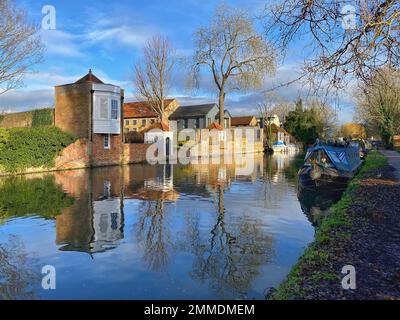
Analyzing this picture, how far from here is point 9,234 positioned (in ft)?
27.1

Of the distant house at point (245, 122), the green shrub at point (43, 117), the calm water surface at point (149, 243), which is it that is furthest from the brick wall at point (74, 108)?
the distant house at point (245, 122)

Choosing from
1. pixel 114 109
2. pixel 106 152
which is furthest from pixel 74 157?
pixel 114 109

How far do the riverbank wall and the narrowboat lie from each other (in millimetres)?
7284

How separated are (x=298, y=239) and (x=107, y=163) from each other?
22964mm

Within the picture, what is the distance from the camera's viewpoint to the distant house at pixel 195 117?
6344 centimetres

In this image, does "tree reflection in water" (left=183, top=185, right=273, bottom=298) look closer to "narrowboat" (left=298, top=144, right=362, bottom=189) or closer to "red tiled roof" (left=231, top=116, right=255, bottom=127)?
"narrowboat" (left=298, top=144, right=362, bottom=189)

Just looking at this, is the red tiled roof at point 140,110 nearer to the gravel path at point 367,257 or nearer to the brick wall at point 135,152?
the brick wall at point 135,152

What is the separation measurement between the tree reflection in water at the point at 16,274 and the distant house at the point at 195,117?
56.3m

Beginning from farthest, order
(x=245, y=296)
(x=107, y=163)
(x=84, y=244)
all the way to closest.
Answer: (x=107, y=163) → (x=84, y=244) → (x=245, y=296)

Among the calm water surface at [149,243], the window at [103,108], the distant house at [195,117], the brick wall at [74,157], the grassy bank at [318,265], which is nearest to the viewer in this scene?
the grassy bank at [318,265]

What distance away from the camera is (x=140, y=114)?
62.8 meters
